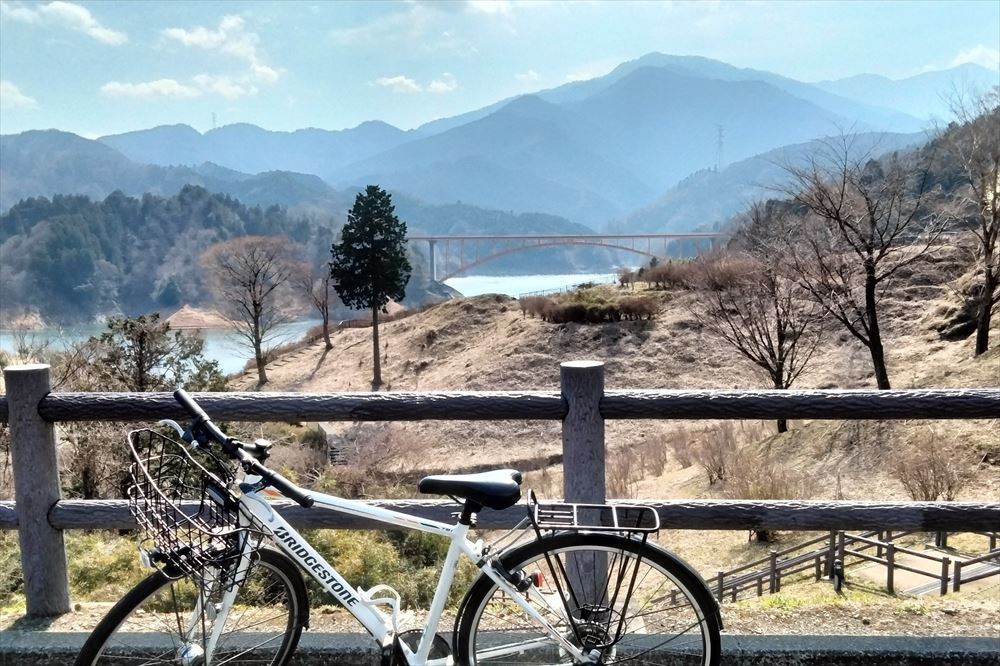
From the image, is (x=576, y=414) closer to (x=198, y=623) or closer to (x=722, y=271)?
A: (x=198, y=623)

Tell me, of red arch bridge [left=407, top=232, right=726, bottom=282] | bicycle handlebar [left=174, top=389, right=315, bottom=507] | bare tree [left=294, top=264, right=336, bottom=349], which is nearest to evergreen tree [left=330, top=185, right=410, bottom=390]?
bare tree [left=294, top=264, right=336, bottom=349]

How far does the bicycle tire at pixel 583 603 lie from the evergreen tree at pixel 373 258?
35368 mm

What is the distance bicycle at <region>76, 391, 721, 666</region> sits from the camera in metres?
2.39

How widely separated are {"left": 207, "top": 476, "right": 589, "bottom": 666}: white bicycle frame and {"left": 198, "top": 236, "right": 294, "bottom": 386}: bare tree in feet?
123

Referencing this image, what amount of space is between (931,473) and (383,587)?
1430cm

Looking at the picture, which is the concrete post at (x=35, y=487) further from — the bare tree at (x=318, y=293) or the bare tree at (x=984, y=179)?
the bare tree at (x=318, y=293)

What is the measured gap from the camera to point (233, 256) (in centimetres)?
4309

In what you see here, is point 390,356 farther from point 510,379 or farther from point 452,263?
point 452,263

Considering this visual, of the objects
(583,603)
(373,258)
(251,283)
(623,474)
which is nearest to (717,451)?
(623,474)

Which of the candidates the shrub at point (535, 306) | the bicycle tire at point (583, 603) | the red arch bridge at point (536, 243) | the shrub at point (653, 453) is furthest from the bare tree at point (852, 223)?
the red arch bridge at point (536, 243)

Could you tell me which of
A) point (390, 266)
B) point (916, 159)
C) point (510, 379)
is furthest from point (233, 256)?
Answer: point (916, 159)

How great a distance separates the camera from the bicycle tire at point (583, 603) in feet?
8.04

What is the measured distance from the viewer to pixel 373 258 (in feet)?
127

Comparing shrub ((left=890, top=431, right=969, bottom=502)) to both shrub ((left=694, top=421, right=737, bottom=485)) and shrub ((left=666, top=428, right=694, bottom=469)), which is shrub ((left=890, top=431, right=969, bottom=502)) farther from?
shrub ((left=666, top=428, right=694, bottom=469))
